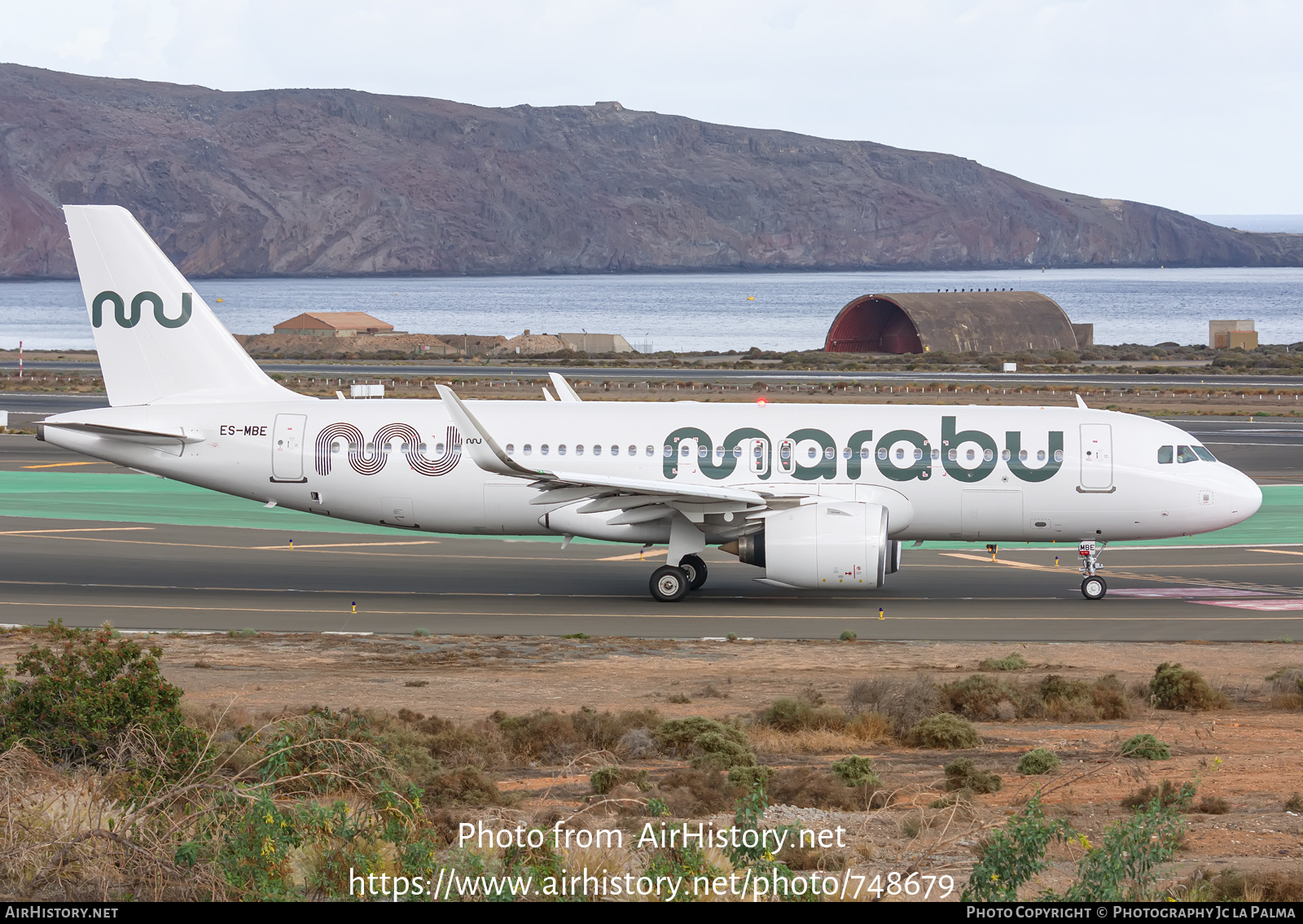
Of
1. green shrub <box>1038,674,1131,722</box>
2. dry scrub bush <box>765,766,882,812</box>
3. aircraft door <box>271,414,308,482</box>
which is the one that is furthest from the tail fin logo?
dry scrub bush <box>765,766,882,812</box>

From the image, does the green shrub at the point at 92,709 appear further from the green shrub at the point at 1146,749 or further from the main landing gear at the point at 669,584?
the main landing gear at the point at 669,584

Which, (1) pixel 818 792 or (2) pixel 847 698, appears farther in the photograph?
(2) pixel 847 698

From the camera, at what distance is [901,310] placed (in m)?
126

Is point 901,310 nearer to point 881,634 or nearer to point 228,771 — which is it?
point 881,634

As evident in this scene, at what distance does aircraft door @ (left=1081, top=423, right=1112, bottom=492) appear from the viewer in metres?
32.1

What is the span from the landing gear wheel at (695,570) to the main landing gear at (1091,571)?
8656mm

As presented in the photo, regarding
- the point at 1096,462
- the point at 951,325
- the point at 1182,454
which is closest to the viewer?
the point at 1096,462

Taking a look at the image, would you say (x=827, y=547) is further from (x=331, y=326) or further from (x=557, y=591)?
(x=331, y=326)

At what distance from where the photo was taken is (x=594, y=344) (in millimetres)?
135125

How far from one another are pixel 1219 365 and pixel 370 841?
10832cm

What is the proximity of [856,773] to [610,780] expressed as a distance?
291cm

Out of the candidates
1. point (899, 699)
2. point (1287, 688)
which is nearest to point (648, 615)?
point (899, 699)

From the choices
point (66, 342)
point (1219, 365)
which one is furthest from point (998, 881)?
point (66, 342)

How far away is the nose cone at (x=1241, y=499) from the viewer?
106ft
